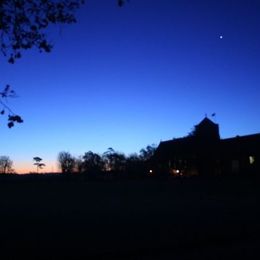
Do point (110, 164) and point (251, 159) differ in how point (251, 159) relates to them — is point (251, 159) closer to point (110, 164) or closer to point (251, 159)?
point (251, 159)

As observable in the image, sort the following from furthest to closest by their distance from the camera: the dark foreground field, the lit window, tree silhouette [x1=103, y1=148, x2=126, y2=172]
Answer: tree silhouette [x1=103, y1=148, x2=126, y2=172] → the lit window → the dark foreground field

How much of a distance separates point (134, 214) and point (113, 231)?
7.08m

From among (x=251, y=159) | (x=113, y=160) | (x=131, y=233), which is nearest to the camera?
(x=131, y=233)

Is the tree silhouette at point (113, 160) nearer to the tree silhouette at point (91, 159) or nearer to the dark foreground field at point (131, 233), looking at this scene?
the tree silhouette at point (91, 159)

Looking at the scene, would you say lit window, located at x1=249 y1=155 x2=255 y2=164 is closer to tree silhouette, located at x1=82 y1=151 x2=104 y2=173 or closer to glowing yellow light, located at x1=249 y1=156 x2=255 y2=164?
glowing yellow light, located at x1=249 y1=156 x2=255 y2=164

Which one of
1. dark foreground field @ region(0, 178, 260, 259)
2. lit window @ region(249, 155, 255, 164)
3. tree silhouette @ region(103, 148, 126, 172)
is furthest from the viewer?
tree silhouette @ region(103, 148, 126, 172)

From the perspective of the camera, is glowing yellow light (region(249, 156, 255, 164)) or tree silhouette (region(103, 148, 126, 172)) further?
tree silhouette (region(103, 148, 126, 172))

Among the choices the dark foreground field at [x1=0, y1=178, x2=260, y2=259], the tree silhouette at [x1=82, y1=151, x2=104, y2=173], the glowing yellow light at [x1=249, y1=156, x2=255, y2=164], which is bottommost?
the dark foreground field at [x1=0, y1=178, x2=260, y2=259]

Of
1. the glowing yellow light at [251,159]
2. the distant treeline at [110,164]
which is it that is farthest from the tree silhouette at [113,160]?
the glowing yellow light at [251,159]

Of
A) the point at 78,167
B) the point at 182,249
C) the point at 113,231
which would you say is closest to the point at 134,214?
the point at 113,231

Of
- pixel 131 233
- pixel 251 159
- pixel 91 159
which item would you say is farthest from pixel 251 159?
pixel 91 159

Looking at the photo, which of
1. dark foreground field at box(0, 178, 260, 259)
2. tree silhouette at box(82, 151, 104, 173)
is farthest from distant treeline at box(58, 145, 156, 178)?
dark foreground field at box(0, 178, 260, 259)

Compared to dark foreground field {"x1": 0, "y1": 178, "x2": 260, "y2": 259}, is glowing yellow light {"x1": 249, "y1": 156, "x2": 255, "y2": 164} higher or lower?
higher

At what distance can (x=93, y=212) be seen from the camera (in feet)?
97.6
